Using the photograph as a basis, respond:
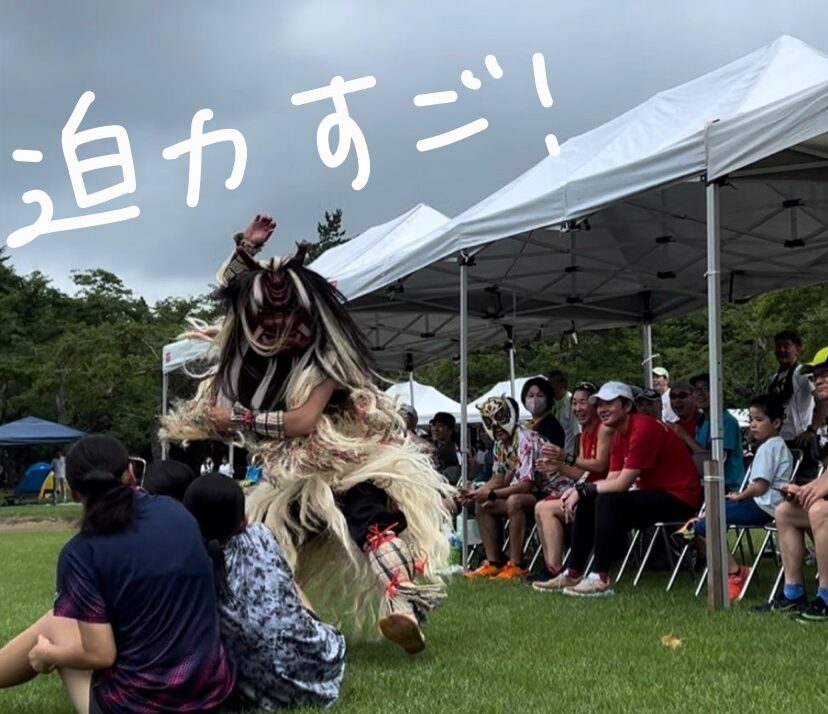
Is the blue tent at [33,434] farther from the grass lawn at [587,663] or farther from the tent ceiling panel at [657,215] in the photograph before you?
the grass lawn at [587,663]

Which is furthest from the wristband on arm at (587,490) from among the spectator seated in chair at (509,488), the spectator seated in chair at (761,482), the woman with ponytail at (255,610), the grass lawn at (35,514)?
the grass lawn at (35,514)

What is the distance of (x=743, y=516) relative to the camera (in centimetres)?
653

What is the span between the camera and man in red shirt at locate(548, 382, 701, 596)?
665 centimetres

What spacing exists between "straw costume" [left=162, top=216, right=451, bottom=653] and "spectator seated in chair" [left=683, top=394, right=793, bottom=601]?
2.31 m

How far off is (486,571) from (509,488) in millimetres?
716

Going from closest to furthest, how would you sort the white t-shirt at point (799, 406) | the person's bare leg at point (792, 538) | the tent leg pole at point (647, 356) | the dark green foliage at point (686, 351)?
the person's bare leg at point (792, 538) < the white t-shirt at point (799, 406) < the tent leg pole at point (647, 356) < the dark green foliage at point (686, 351)

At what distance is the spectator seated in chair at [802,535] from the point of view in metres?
5.23

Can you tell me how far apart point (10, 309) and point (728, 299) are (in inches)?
1419

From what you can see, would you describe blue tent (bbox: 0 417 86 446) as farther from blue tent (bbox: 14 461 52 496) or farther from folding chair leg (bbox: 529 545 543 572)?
folding chair leg (bbox: 529 545 543 572)

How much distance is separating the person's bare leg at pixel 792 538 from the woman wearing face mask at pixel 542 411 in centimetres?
259

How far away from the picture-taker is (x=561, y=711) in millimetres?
3627

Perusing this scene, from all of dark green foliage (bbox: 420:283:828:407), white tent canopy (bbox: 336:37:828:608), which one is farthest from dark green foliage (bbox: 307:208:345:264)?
white tent canopy (bbox: 336:37:828:608)

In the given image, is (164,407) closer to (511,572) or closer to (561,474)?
(511,572)

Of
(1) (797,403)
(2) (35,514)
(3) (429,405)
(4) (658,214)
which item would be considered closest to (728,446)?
(1) (797,403)
